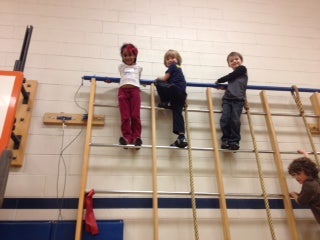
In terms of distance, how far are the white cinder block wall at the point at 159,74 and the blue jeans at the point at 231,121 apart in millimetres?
156

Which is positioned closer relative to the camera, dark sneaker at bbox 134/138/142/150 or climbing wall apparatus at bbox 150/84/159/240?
climbing wall apparatus at bbox 150/84/159/240

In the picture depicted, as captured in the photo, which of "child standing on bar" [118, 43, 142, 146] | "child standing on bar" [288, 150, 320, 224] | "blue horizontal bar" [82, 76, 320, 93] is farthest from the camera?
"blue horizontal bar" [82, 76, 320, 93]

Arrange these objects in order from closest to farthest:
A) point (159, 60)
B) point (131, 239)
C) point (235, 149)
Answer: point (131, 239) → point (235, 149) → point (159, 60)

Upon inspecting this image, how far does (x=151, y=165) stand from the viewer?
2.48 meters

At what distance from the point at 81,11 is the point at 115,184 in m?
1.86

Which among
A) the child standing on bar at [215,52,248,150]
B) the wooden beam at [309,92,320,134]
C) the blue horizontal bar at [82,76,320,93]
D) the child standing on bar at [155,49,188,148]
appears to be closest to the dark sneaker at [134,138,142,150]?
the child standing on bar at [155,49,188,148]

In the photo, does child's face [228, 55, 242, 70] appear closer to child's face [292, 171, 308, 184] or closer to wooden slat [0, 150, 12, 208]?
child's face [292, 171, 308, 184]

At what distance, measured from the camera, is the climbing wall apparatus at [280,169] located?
7.69 feet

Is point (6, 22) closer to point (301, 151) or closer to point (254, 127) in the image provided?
point (254, 127)

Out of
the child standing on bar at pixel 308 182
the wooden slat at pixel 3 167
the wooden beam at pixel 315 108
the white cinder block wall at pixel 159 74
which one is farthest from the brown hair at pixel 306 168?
the wooden slat at pixel 3 167

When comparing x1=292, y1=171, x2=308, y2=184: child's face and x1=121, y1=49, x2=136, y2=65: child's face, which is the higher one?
x1=121, y1=49, x2=136, y2=65: child's face

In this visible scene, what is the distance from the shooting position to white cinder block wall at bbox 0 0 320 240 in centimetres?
234

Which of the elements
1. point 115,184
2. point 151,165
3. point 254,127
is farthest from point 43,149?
point 254,127

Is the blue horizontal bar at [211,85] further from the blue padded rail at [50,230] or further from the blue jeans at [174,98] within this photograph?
the blue padded rail at [50,230]
